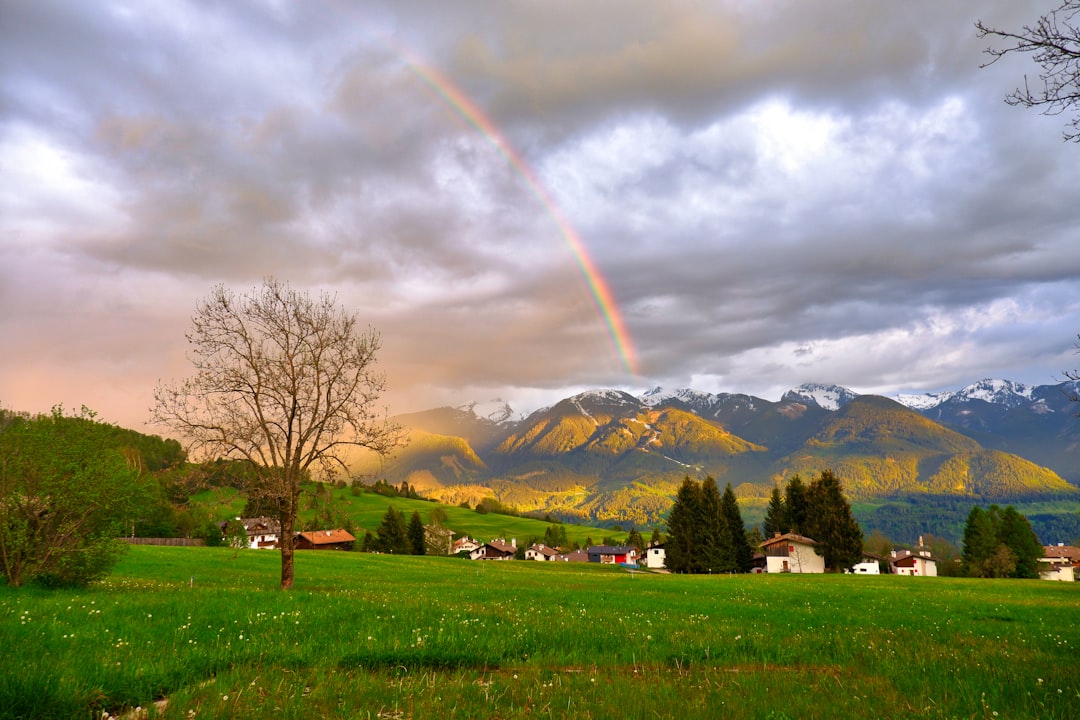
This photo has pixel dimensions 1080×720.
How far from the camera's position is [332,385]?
1095 inches

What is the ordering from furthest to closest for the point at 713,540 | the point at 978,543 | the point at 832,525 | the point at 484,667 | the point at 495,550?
the point at 495,550
the point at 978,543
the point at 832,525
the point at 713,540
the point at 484,667

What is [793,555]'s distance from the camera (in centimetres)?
11181

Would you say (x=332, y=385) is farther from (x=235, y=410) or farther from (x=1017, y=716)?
(x=1017, y=716)

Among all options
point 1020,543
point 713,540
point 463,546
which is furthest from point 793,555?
point 463,546

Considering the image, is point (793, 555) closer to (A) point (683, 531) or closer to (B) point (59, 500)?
(A) point (683, 531)

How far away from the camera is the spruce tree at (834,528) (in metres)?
99.1

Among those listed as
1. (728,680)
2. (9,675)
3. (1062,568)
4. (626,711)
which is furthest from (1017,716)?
(1062,568)

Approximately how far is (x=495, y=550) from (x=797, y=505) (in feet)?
338

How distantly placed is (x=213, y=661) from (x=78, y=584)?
14.4 meters

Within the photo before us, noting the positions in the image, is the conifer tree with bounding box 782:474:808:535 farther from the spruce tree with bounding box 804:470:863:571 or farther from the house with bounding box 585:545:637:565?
the house with bounding box 585:545:637:565

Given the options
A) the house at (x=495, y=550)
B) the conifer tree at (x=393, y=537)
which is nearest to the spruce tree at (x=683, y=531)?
the conifer tree at (x=393, y=537)

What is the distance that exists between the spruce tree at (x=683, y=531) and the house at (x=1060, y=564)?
290ft

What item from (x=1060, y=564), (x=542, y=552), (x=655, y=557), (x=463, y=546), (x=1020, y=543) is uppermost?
(x=1020, y=543)

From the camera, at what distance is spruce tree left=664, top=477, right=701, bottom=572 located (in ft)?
324
